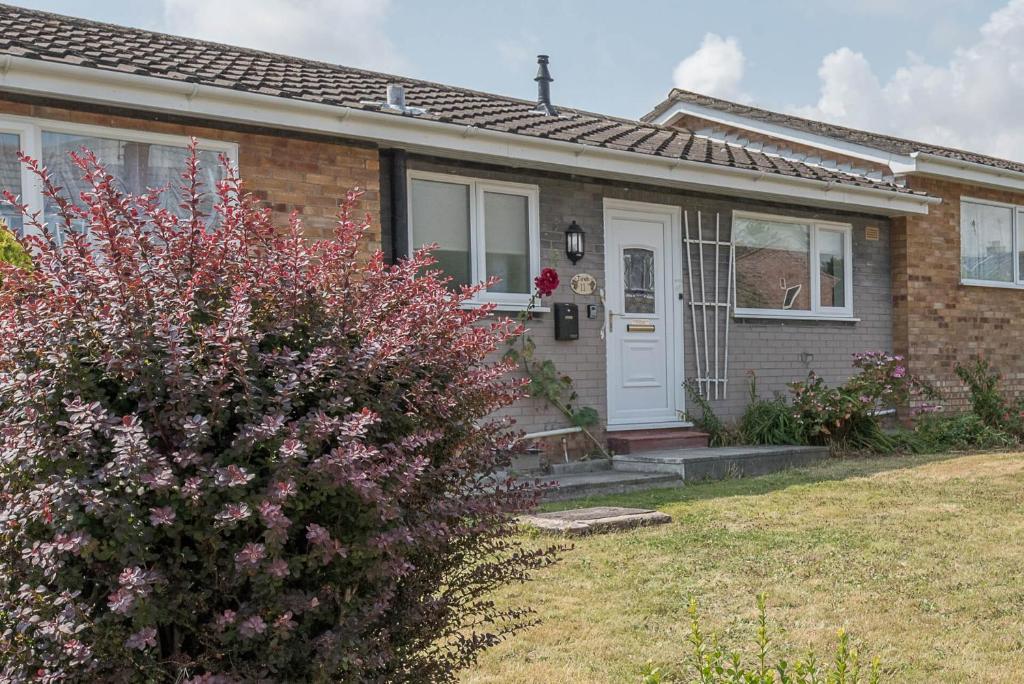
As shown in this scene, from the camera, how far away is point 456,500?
2.78m

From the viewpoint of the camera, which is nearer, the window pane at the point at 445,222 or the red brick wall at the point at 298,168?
the red brick wall at the point at 298,168

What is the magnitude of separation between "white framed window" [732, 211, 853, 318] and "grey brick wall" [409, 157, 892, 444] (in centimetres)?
13

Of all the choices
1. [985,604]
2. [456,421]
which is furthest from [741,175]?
[456,421]

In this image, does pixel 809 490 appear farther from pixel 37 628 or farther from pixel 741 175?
pixel 37 628

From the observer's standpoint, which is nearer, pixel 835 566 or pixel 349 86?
pixel 835 566

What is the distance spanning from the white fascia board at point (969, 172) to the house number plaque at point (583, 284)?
5166 millimetres

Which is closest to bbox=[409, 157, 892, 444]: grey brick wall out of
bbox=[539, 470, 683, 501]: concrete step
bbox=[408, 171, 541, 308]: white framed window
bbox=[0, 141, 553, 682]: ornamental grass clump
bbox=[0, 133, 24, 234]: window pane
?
bbox=[408, 171, 541, 308]: white framed window

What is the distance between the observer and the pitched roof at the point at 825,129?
44.0 ft

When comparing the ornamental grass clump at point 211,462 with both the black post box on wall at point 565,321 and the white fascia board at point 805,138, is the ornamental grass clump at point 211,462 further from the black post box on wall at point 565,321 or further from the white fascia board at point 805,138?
the white fascia board at point 805,138

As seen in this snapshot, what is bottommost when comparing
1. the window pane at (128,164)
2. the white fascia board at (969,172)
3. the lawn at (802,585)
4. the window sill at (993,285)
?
the lawn at (802,585)

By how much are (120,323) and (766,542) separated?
14.9 feet

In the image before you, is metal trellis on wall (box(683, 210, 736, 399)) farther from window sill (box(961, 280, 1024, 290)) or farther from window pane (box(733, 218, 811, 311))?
window sill (box(961, 280, 1024, 290))

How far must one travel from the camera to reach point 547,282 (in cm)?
912

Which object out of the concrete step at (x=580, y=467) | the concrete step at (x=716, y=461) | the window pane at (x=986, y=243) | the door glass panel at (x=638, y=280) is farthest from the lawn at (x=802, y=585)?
the window pane at (x=986, y=243)
